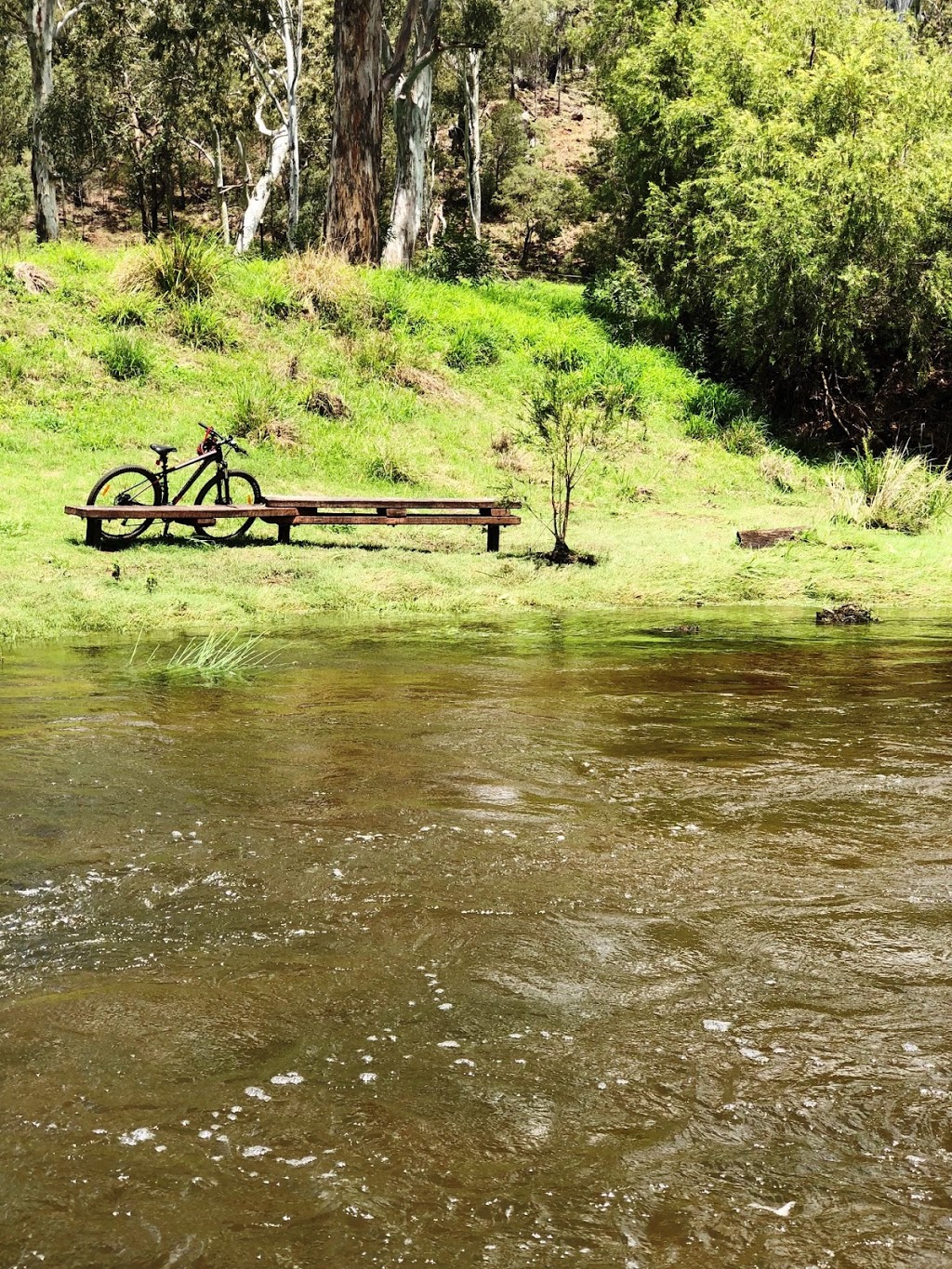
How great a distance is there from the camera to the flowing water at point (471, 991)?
2414 mm

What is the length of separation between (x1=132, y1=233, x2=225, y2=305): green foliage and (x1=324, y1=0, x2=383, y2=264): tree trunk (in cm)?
360

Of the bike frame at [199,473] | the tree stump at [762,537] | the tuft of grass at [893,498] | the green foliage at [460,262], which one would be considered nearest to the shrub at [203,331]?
the bike frame at [199,473]

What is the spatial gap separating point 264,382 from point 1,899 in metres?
14.6

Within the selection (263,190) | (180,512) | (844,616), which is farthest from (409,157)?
(844,616)

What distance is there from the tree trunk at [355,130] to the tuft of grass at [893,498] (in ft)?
35.5

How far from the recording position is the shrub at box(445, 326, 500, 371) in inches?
797

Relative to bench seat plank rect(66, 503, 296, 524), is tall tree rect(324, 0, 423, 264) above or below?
above

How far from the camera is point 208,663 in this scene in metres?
7.89

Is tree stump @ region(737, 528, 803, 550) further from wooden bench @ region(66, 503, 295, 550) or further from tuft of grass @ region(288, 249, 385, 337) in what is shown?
tuft of grass @ region(288, 249, 385, 337)

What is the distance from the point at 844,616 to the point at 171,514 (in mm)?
6428

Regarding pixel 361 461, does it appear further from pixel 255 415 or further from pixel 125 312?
pixel 125 312

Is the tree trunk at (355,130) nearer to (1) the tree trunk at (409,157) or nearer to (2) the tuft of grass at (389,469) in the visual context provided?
(1) the tree trunk at (409,157)

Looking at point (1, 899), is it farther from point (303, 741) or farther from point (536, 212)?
point (536, 212)

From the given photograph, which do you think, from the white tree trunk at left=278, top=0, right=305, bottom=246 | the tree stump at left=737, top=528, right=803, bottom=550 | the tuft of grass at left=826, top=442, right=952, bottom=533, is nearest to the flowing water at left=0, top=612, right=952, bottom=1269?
A: the tree stump at left=737, top=528, right=803, bottom=550
